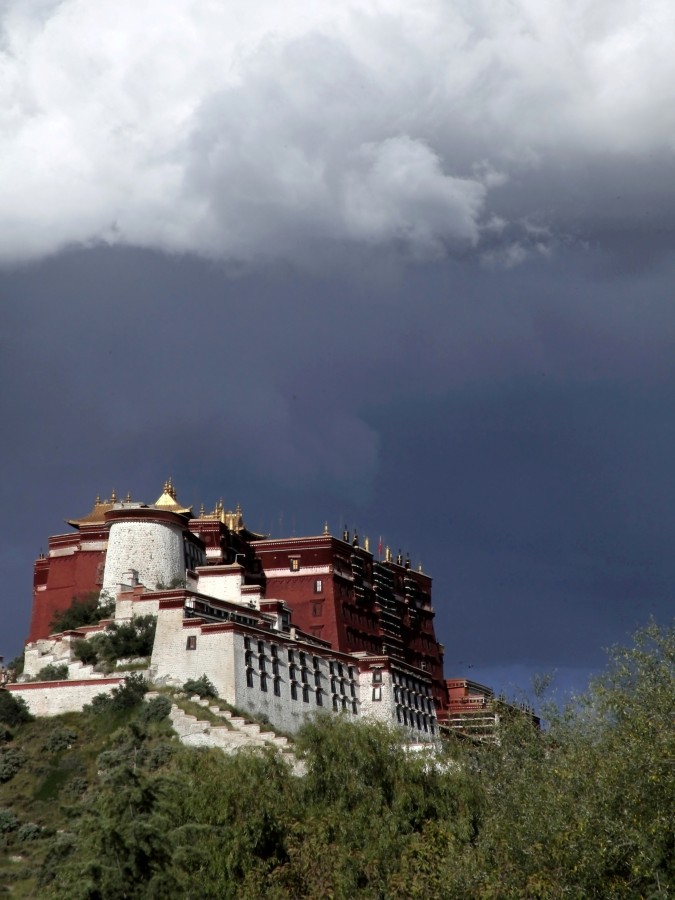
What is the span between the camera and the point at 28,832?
2371 inches

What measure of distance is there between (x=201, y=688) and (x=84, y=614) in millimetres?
13001

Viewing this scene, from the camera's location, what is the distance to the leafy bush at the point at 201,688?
233ft

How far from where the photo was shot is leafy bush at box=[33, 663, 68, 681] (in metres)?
75.0

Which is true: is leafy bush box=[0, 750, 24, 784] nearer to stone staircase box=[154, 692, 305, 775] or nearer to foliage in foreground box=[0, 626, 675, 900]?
stone staircase box=[154, 692, 305, 775]

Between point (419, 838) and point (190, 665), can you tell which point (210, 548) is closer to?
point (190, 665)

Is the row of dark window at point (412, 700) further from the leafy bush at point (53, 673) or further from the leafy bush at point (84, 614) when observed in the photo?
the leafy bush at point (53, 673)

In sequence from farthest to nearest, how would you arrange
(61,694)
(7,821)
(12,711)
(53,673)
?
1. (53,673)
2. (61,694)
3. (12,711)
4. (7,821)

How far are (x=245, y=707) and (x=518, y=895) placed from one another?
37119 millimetres

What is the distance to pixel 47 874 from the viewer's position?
51656 mm

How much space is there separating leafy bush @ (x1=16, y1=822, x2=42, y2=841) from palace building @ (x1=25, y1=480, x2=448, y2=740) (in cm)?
1210

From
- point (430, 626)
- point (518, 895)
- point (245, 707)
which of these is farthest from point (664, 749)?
point (430, 626)

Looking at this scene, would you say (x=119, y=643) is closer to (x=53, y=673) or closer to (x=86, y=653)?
(x=86, y=653)

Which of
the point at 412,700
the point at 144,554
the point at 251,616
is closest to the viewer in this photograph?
the point at 251,616

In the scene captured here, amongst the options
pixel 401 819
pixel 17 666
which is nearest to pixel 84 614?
pixel 17 666
